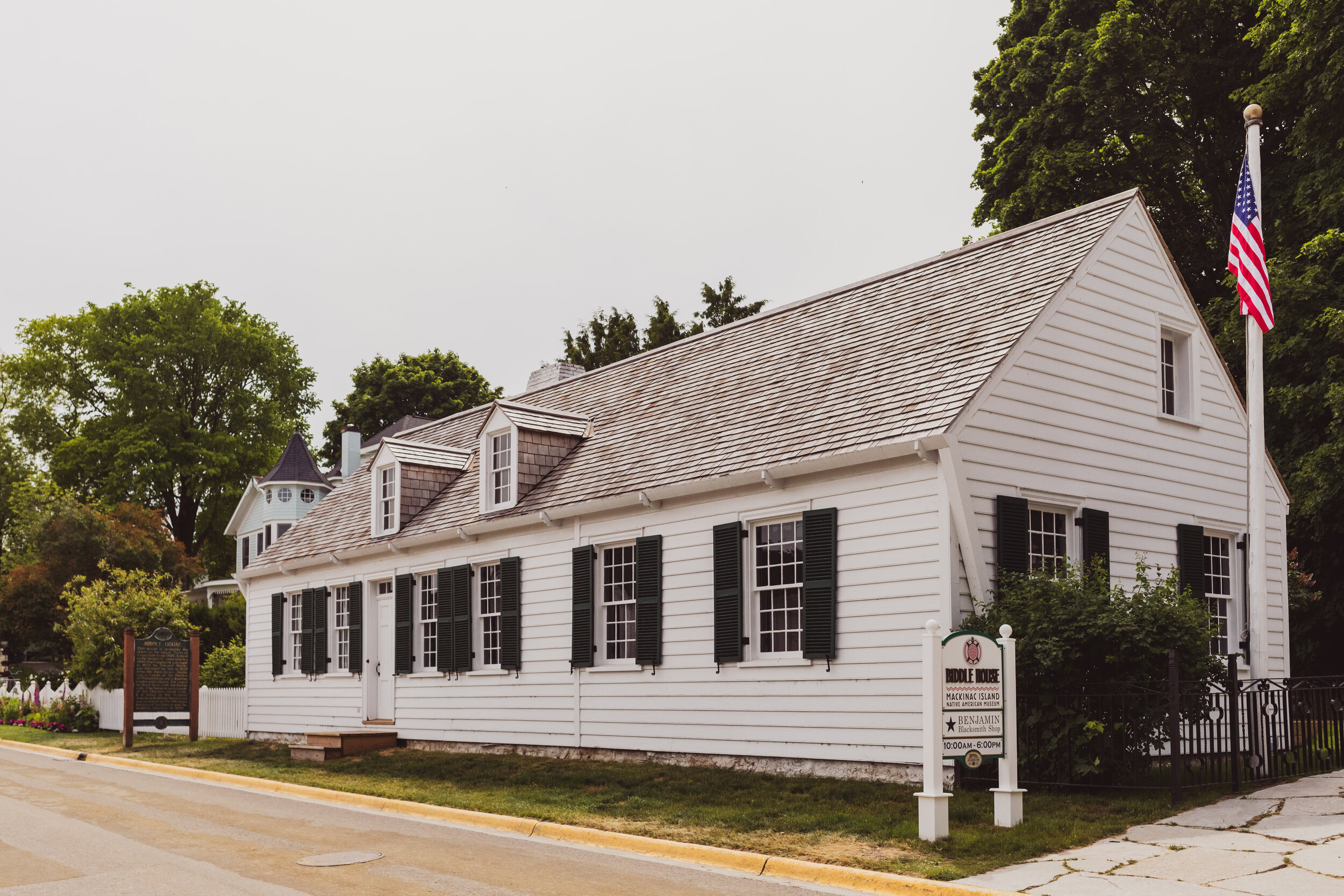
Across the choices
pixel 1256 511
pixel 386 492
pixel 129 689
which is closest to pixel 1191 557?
pixel 1256 511

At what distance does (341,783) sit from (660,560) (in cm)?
515

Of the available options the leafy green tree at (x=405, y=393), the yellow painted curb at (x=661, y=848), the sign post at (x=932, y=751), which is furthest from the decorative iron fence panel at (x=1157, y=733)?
the leafy green tree at (x=405, y=393)

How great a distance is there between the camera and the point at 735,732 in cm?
1490

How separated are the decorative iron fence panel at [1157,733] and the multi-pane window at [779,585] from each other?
9.30 ft

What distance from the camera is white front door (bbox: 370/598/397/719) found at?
71.7 feet

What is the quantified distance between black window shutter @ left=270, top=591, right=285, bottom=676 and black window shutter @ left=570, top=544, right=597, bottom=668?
34.6ft

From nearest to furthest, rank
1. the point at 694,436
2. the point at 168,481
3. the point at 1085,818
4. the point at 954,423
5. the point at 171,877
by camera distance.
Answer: the point at 171,877
the point at 1085,818
the point at 954,423
the point at 694,436
the point at 168,481

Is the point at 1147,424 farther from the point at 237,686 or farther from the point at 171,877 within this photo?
the point at 237,686

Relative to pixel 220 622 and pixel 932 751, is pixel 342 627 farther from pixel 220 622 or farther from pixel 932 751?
pixel 220 622

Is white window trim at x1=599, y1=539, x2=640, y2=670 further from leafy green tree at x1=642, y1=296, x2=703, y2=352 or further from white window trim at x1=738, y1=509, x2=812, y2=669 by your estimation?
leafy green tree at x1=642, y1=296, x2=703, y2=352

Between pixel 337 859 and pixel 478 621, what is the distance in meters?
10.0

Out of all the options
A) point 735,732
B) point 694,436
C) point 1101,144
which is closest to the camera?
point 735,732

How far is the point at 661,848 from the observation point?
33.4ft

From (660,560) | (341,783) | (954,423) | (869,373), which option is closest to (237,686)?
(341,783)
